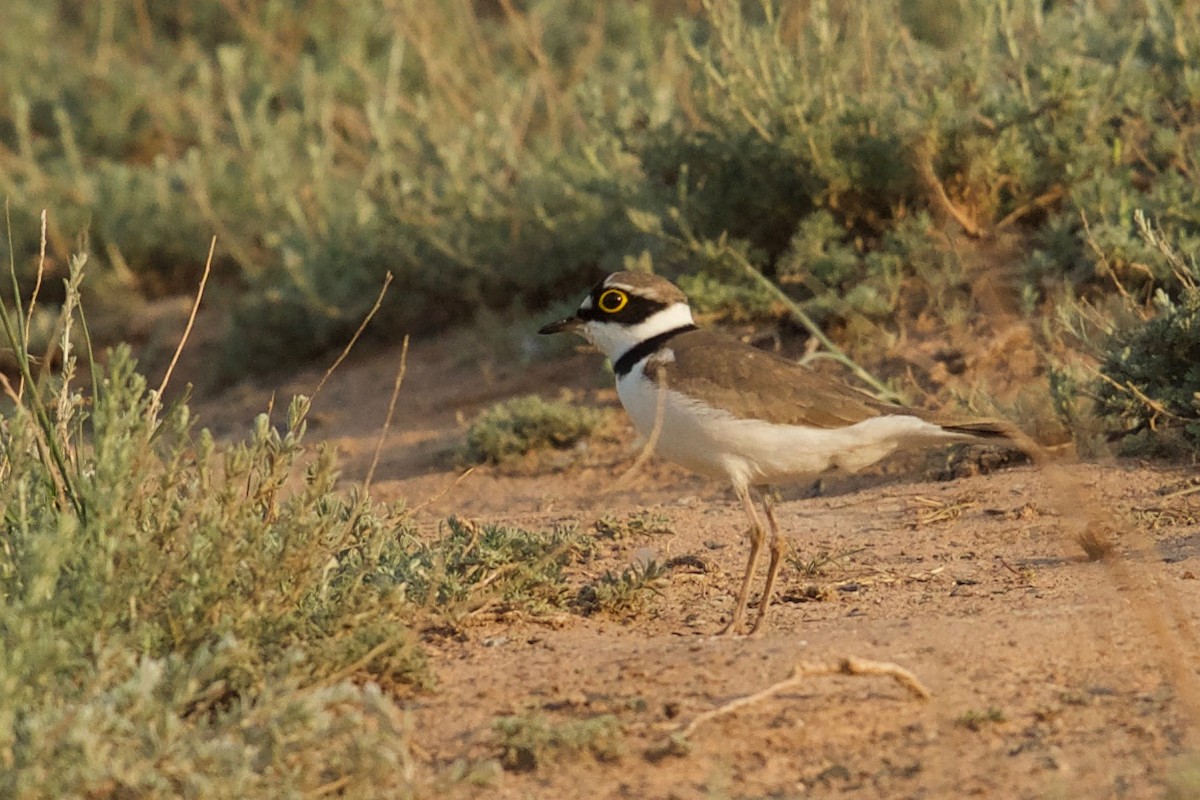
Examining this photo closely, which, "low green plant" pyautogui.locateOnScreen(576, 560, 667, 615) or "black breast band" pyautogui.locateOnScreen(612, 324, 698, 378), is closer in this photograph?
"low green plant" pyautogui.locateOnScreen(576, 560, 667, 615)

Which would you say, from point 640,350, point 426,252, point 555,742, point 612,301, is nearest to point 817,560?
point 640,350

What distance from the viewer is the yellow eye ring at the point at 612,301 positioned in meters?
6.09

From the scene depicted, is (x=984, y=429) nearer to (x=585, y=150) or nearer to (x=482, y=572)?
(x=482, y=572)

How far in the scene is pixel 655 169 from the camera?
8.72 meters

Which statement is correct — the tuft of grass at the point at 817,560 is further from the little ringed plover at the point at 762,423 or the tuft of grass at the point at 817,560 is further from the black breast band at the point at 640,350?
the black breast band at the point at 640,350

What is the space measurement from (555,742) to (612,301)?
251cm

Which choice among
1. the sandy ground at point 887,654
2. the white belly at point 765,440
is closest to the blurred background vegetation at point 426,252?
the sandy ground at point 887,654

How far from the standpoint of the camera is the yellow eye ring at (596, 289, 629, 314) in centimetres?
609

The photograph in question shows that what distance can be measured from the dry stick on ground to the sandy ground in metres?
0.03

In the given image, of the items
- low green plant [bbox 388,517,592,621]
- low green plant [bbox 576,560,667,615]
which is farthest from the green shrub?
low green plant [bbox 388,517,592,621]

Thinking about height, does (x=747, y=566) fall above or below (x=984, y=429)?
below

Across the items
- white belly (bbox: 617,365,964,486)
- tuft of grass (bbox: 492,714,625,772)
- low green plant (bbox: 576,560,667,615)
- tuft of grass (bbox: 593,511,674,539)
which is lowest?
tuft of grass (bbox: 593,511,674,539)

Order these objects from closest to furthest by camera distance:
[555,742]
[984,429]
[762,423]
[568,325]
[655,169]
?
1. [555,742]
2. [984,429]
3. [762,423]
4. [568,325]
5. [655,169]

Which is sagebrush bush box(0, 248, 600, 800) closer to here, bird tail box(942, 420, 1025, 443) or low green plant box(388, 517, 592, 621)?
low green plant box(388, 517, 592, 621)
